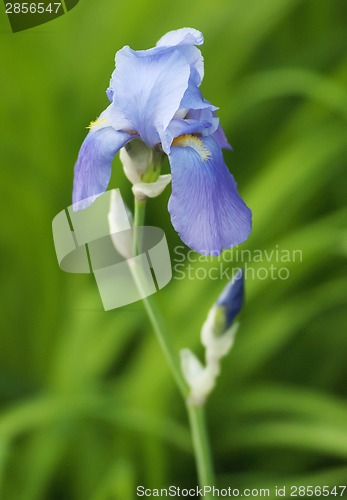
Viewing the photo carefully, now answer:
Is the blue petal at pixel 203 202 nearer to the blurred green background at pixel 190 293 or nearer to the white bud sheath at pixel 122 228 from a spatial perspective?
the white bud sheath at pixel 122 228

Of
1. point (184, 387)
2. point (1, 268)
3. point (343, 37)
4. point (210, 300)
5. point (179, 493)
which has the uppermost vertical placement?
point (343, 37)

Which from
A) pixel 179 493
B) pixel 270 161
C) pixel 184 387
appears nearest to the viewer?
pixel 184 387

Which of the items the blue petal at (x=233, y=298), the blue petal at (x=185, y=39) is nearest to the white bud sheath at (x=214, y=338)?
the blue petal at (x=233, y=298)

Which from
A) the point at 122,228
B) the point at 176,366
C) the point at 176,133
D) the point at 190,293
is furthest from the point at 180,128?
the point at 190,293

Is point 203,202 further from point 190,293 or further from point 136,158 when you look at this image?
point 190,293

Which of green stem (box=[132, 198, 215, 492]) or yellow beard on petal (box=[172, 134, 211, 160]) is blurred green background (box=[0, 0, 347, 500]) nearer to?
green stem (box=[132, 198, 215, 492])

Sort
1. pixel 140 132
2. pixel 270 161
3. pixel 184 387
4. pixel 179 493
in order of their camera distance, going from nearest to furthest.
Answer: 1. pixel 140 132
2. pixel 184 387
3. pixel 179 493
4. pixel 270 161

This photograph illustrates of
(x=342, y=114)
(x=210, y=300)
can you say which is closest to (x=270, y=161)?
(x=342, y=114)

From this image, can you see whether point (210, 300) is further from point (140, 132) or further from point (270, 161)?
point (140, 132)
